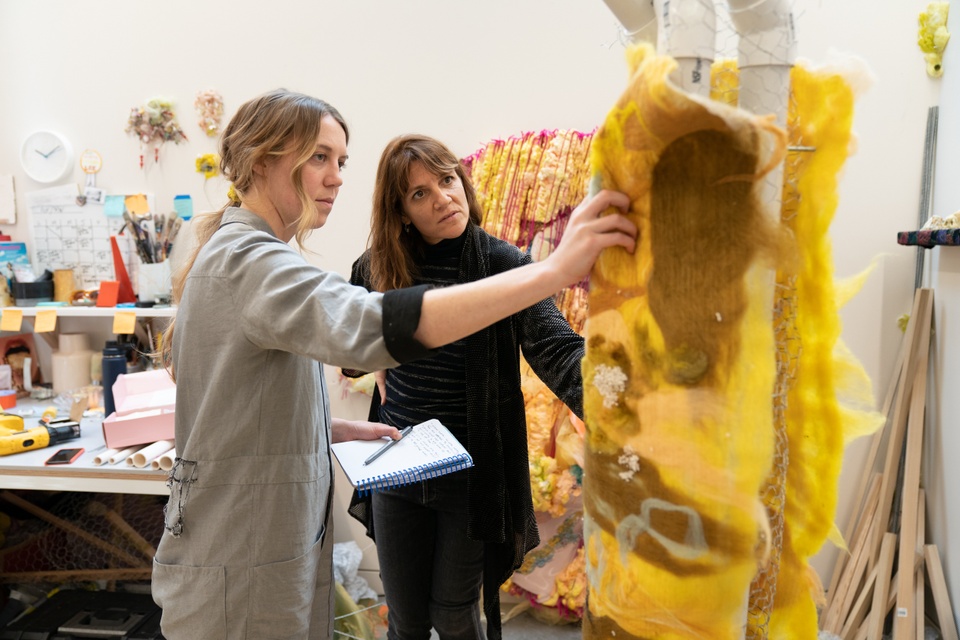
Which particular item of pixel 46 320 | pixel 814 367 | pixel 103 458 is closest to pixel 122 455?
pixel 103 458

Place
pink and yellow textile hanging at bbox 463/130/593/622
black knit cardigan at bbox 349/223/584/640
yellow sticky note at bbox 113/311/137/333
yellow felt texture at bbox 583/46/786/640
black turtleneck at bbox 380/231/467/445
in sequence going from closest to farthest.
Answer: yellow felt texture at bbox 583/46/786/640 → black knit cardigan at bbox 349/223/584/640 → black turtleneck at bbox 380/231/467/445 → pink and yellow textile hanging at bbox 463/130/593/622 → yellow sticky note at bbox 113/311/137/333

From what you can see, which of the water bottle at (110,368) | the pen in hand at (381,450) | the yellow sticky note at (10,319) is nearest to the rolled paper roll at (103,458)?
the water bottle at (110,368)

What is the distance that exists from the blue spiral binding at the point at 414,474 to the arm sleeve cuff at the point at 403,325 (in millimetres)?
379

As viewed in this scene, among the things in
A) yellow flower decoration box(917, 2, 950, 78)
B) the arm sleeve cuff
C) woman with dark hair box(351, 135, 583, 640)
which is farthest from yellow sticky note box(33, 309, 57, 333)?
yellow flower decoration box(917, 2, 950, 78)

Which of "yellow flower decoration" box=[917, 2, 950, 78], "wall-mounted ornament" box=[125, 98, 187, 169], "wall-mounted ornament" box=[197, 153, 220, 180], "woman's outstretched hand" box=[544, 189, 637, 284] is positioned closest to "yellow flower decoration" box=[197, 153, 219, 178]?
"wall-mounted ornament" box=[197, 153, 220, 180]

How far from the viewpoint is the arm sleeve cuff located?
72cm

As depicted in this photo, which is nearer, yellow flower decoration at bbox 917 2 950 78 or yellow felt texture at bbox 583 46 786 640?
yellow felt texture at bbox 583 46 786 640

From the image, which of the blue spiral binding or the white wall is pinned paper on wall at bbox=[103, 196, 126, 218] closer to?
the white wall

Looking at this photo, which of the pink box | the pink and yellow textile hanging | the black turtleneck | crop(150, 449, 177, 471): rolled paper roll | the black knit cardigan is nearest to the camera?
the black knit cardigan

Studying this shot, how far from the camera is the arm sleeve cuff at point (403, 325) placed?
72 centimetres

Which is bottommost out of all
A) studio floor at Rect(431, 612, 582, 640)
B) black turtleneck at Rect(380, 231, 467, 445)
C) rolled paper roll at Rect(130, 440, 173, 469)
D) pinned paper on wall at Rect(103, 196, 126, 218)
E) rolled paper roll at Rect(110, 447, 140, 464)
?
studio floor at Rect(431, 612, 582, 640)

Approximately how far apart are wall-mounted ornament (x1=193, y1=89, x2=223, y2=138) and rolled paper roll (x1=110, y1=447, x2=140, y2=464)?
1174 mm

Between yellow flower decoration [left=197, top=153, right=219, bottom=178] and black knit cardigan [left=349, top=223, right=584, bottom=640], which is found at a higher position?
yellow flower decoration [left=197, top=153, right=219, bottom=178]

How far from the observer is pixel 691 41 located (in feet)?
2.07
